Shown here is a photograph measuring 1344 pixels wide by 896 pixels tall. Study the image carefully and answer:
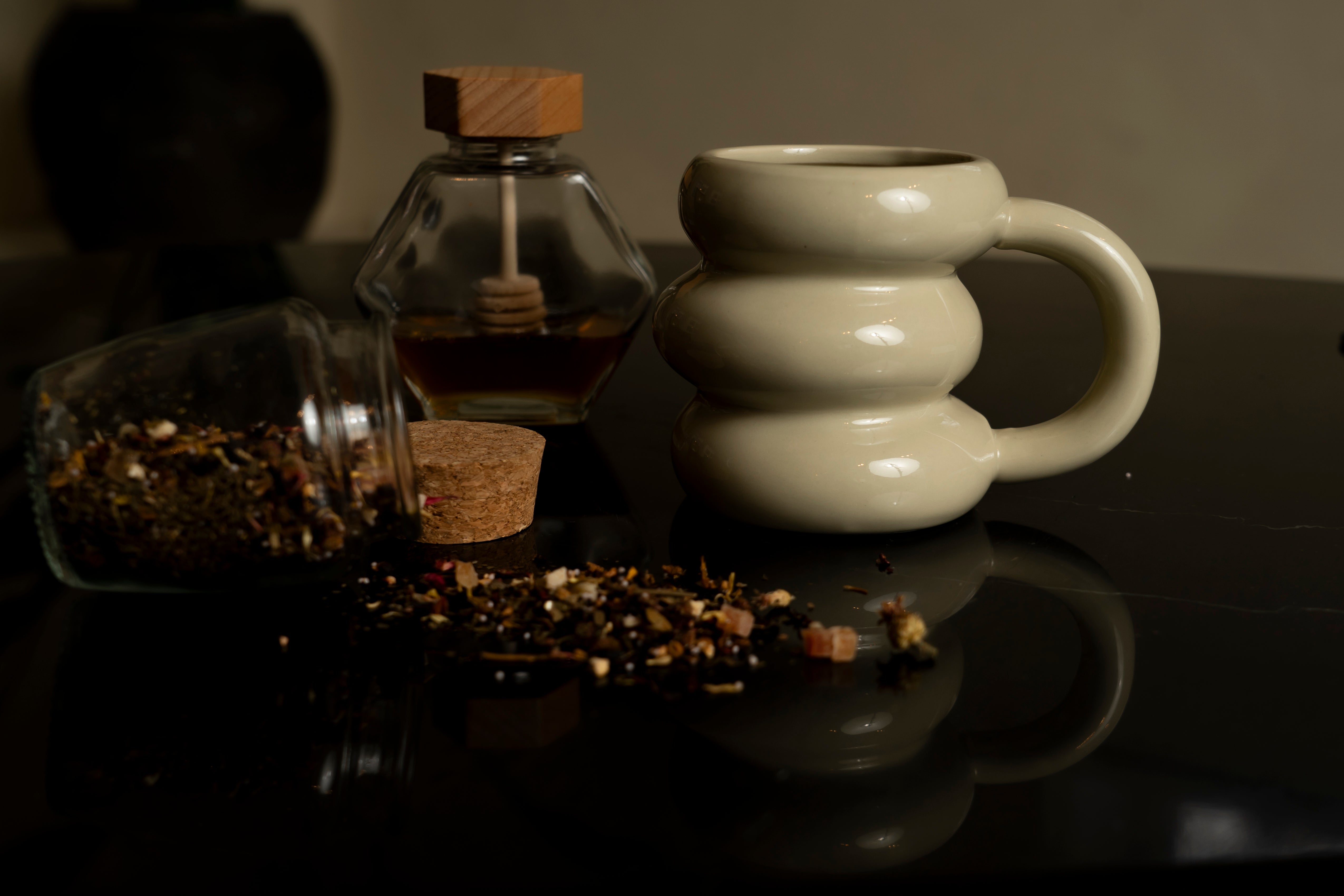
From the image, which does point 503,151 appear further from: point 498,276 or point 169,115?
point 169,115

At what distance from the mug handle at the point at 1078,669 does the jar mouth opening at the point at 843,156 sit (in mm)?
204

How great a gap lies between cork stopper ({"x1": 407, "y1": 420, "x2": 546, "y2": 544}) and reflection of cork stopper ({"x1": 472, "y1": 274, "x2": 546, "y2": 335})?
17cm

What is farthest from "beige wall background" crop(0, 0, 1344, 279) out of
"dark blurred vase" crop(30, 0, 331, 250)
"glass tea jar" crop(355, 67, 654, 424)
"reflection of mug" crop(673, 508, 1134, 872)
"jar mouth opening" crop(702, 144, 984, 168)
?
"reflection of mug" crop(673, 508, 1134, 872)

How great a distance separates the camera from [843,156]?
662 mm

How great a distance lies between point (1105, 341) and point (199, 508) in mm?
475

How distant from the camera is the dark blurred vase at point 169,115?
104 inches

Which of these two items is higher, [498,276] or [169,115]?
[498,276]

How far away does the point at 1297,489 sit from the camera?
2.30 feet

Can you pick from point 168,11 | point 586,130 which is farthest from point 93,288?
point 168,11

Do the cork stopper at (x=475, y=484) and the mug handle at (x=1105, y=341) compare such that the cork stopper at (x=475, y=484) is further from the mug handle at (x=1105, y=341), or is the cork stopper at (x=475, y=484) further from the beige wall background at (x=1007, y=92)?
the beige wall background at (x=1007, y=92)

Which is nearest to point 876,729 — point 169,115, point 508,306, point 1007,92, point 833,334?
point 833,334

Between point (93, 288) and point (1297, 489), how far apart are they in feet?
3.63

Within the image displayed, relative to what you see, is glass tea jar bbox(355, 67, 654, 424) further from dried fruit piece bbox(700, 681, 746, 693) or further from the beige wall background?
the beige wall background

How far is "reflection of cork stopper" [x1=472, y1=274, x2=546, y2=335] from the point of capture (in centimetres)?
80
